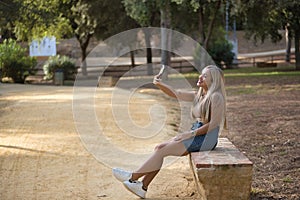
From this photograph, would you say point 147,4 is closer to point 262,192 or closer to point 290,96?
point 290,96

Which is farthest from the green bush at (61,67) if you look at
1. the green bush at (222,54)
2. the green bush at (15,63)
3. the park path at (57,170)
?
the park path at (57,170)

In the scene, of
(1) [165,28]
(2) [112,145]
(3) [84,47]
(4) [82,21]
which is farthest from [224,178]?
(3) [84,47]

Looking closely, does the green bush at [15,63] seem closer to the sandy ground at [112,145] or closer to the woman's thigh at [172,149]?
the sandy ground at [112,145]

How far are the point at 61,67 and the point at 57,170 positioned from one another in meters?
23.0

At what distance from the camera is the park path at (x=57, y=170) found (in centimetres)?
578

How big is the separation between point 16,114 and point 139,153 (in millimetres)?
5833

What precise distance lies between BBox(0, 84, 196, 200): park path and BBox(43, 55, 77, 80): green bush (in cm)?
1825

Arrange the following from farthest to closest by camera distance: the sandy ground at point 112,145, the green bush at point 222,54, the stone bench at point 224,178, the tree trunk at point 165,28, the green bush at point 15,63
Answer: the green bush at point 222,54 → the green bush at point 15,63 → the tree trunk at point 165,28 → the sandy ground at point 112,145 → the stone bench at point 224,178

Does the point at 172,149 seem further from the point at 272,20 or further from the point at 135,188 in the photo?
the point at 272,20

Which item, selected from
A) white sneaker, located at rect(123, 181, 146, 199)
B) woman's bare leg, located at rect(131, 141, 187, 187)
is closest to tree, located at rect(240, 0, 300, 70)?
woman's bare leg, located at rect(131, 141, 187, 187)

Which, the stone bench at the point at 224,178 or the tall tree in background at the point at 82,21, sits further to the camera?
the tall tree in background at the point at 82,21

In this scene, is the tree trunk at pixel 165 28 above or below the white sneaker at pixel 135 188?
above

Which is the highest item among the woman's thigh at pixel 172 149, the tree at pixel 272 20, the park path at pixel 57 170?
the tree at pixel 272 20

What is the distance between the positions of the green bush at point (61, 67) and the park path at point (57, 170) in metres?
18.3
